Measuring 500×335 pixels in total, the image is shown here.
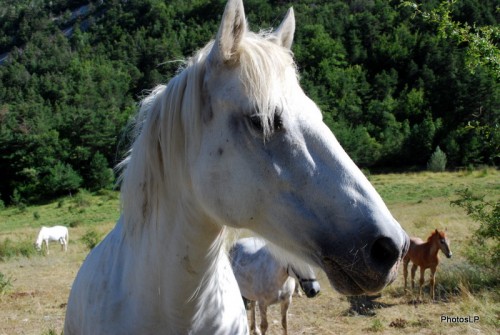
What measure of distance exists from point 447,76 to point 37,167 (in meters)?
59.5

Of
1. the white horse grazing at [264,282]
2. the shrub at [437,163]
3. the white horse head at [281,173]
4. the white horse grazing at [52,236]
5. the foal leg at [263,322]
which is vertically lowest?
the shrub at [437,163]

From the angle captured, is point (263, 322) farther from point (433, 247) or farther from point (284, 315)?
point (433, 247)

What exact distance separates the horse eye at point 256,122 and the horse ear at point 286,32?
478mm

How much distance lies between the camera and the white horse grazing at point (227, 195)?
1.33 meters

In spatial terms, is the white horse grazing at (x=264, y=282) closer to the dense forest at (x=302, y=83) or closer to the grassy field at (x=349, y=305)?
the grassy field at (x=349, y=305)

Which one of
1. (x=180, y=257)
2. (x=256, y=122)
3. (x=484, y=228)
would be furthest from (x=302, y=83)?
(x=256, y=122)

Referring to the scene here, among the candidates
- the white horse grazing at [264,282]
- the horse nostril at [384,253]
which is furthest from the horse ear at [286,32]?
the white horse grazing at [264,282]

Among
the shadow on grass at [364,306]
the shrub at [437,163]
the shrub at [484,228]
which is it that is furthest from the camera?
the shrub at [437,163]

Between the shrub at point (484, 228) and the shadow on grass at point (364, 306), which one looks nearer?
the shrub at point (484, 228)

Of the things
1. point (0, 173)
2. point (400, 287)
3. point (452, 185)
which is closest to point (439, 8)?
point (400, 287)

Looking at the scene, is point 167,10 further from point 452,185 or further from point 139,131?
point 139,131

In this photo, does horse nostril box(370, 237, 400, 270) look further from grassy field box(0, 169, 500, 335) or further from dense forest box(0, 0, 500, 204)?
dense forest box(0, 0, 500, 204)

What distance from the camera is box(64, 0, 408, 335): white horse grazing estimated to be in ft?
4.35

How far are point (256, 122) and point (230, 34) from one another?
0.31 metres
